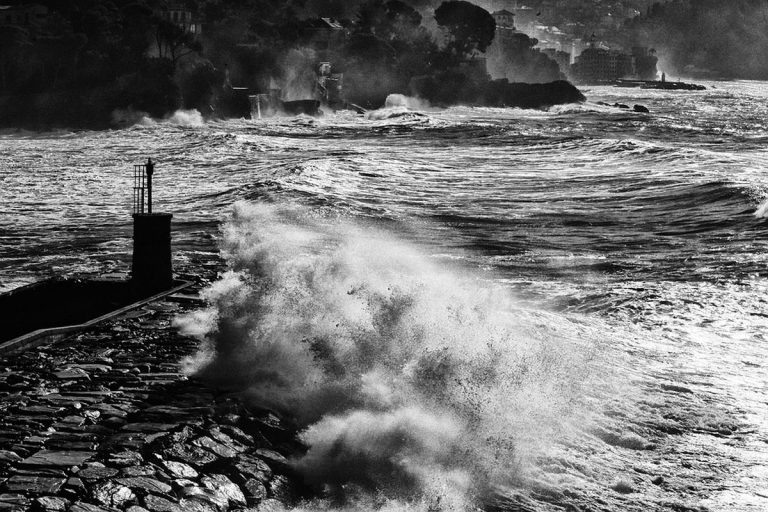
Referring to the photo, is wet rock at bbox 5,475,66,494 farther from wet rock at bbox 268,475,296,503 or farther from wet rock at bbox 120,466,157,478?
wet rock at bbox 268,475,296,503

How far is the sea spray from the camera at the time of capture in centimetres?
1135

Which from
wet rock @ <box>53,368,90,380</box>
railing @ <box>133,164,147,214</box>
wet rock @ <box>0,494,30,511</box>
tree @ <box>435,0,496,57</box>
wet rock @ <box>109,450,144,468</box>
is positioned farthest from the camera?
tree @ <box>435,0,496,57</box>

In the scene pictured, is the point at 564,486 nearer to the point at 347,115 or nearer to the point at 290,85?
the point at 347,115

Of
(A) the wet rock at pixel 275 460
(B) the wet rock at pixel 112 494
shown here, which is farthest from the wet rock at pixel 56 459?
(A) the wet rock at pixel 275 460

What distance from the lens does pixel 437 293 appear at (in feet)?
59.4

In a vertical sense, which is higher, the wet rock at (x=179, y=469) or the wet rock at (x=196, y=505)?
the wet rock at (x=179, y=469)

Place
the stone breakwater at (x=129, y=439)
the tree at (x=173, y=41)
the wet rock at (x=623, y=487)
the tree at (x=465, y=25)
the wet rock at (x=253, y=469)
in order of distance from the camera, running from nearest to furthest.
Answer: the stone breakwater at (x=129, y=439) → the wet rock at (x=253, y=469) → the wet rock at (x=623, y=487) → the tree at (x=173, y=41) → the tree at (x=465, y=25)

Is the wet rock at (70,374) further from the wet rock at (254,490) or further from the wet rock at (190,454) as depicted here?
the wet rock at (254,490)

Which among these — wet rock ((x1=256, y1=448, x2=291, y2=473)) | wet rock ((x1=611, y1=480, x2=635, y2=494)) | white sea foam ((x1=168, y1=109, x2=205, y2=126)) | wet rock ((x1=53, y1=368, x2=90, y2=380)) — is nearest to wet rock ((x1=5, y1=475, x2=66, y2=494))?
wet rock ((x1=256, y1=448, x2=291, y2=473))

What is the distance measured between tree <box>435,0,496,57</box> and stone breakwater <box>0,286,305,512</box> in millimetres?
110302

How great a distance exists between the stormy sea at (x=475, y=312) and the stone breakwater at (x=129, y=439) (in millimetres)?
465

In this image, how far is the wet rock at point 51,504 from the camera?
31.0ft

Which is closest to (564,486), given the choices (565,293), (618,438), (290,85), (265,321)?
(618,438)

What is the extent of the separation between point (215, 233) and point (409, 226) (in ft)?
16.3
